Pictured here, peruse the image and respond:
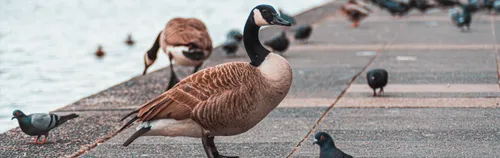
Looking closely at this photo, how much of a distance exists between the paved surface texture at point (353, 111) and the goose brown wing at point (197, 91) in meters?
0.95

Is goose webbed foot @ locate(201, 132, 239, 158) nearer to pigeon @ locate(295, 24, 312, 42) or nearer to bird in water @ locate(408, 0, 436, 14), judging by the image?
pigeon @ locate(295, 24, 312, 42)

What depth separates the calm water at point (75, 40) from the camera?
1278 centimetres

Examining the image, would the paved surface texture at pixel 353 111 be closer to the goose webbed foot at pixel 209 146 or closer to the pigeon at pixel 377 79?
the pigeon at pixel 377 79

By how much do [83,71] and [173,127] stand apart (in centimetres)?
898

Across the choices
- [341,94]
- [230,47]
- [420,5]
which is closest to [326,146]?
[341,94]

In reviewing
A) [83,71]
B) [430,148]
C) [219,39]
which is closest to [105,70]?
[83,71]

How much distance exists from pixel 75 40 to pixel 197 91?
1521cm

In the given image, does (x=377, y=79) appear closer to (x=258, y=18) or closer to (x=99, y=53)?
(x=258, y=18)

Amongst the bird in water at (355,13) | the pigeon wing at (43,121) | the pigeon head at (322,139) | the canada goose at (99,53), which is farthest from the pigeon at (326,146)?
the bird in water at (355,13)

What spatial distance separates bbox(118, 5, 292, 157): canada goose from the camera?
6434mm

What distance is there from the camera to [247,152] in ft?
24.7

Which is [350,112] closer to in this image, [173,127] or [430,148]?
[430,148]

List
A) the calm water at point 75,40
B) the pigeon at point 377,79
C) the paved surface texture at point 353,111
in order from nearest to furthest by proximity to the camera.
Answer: the paved surface texture at point 353,111 → the pigeon at point 377,79 → the calm water at point 75,40

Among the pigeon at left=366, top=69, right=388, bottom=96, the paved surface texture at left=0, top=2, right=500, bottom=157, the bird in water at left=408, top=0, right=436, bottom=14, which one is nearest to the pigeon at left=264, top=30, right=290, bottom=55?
the paved surface texture at left=0, top=2, right=500, bottom=157
